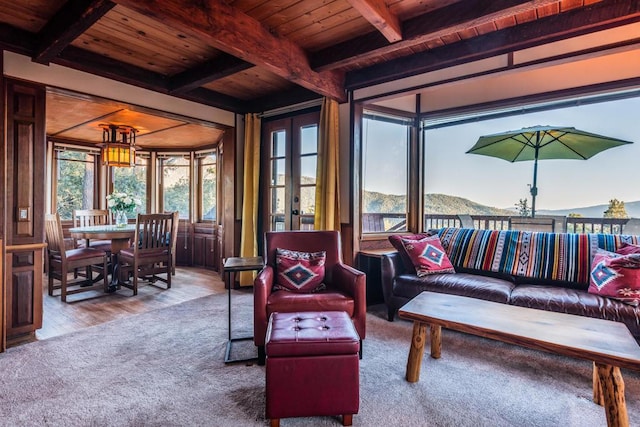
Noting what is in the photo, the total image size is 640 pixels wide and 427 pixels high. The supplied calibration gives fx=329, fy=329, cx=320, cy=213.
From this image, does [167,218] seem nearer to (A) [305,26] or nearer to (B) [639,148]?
(A) [305,26]

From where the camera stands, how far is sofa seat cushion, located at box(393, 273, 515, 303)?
2662 millimetres

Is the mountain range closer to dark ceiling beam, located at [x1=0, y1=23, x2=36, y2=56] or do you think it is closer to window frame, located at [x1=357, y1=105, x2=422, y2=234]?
window frame, located at [x1=357, y1=105, x2=422, y2=234]

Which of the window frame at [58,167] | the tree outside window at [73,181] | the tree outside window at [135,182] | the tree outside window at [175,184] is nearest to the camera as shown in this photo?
the window frame at [58,167]

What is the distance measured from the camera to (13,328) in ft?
8.57

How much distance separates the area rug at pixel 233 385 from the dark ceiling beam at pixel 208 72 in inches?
93.5

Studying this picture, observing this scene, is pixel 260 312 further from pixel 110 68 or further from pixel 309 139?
pixel 110 68

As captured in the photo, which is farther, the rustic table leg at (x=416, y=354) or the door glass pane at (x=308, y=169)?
the door glass pane at (x=308, y=169)

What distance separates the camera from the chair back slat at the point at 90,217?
16.5 ft

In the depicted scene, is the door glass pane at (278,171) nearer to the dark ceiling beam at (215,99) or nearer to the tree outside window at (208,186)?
the dark ceiling beam at (215,99)

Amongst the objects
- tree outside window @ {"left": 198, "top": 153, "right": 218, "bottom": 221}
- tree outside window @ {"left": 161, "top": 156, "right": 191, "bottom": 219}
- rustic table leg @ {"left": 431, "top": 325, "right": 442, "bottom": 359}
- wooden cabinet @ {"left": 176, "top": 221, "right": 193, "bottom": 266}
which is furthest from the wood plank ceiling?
wooden cabinet @ {"left": 176, "top": 221, "right": 193, "bottom": 266}

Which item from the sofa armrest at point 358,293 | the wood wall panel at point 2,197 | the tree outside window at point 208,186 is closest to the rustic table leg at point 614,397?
the sofa armrest at point 358,293

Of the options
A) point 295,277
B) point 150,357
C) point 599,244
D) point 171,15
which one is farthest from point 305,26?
point 599,244

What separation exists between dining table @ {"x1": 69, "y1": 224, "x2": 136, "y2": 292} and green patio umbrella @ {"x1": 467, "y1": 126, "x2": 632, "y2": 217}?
465 cm

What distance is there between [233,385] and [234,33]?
2384 mm
